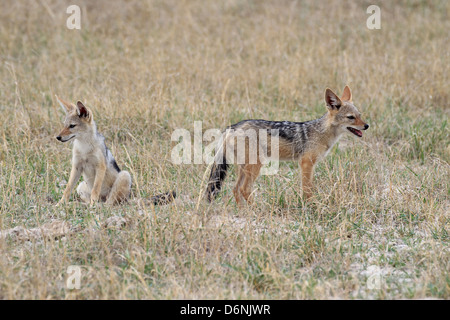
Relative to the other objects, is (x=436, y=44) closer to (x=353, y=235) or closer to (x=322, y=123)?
(x=322, y=123)

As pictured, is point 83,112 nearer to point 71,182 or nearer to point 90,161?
point 90,161

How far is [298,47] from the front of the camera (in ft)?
33.4

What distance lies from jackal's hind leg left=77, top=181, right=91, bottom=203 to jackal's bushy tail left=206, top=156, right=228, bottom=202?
1281 millimetres

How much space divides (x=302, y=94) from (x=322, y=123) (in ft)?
8.58

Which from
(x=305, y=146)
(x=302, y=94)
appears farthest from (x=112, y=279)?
(x=302, y=94)

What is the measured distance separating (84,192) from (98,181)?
0.34 m

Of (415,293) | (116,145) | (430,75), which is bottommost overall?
(415,293)

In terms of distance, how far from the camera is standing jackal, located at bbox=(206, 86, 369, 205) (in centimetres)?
571

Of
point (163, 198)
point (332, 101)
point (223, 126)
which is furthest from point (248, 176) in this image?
point (223, 126)

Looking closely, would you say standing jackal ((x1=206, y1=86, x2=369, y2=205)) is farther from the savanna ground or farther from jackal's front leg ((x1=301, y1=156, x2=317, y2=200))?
the savanna ground

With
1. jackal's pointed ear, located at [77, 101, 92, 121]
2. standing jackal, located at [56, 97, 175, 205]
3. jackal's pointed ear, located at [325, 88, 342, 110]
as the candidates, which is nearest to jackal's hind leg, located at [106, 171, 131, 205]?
standing jackal, located at [56, 97, 175, 205]

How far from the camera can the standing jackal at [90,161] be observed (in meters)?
5.75

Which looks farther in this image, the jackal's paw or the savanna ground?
the jackal's paw

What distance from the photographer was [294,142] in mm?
5961
